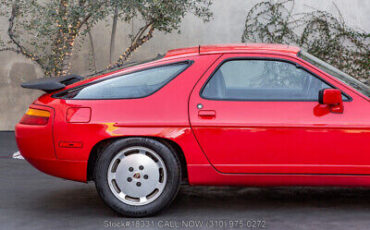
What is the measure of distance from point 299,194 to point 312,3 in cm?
644

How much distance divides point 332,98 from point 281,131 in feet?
1.62

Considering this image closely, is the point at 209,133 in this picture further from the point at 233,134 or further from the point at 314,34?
the point at 314,34

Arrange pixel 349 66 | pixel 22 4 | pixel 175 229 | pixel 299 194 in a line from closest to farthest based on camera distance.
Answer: pixel 175 229 < pixel 299 194 < pixel 22 4 < pixel 349 66

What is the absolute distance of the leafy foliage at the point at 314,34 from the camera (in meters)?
12.5

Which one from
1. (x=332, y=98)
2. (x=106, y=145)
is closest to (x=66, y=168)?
(x=106, y=145)

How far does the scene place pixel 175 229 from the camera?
555 cm

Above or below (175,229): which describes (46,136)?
above

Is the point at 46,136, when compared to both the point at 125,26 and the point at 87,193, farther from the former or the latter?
the point at 125,26

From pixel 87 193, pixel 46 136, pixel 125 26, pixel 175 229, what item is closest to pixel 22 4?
pixel 125 26

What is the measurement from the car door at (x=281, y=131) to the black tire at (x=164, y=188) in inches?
11.8

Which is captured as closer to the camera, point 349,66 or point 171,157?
point 171,157

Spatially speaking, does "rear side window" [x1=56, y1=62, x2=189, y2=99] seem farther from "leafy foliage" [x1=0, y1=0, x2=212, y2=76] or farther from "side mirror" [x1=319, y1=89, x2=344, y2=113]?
"leafy foliage" [x1=0, y1=0, x2=212, y2=76]

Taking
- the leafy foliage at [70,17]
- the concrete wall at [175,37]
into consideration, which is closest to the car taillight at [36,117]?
the leafy foliage at [70,17]

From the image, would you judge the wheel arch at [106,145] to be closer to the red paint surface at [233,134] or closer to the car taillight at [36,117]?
the red paint surface at [233,134]
